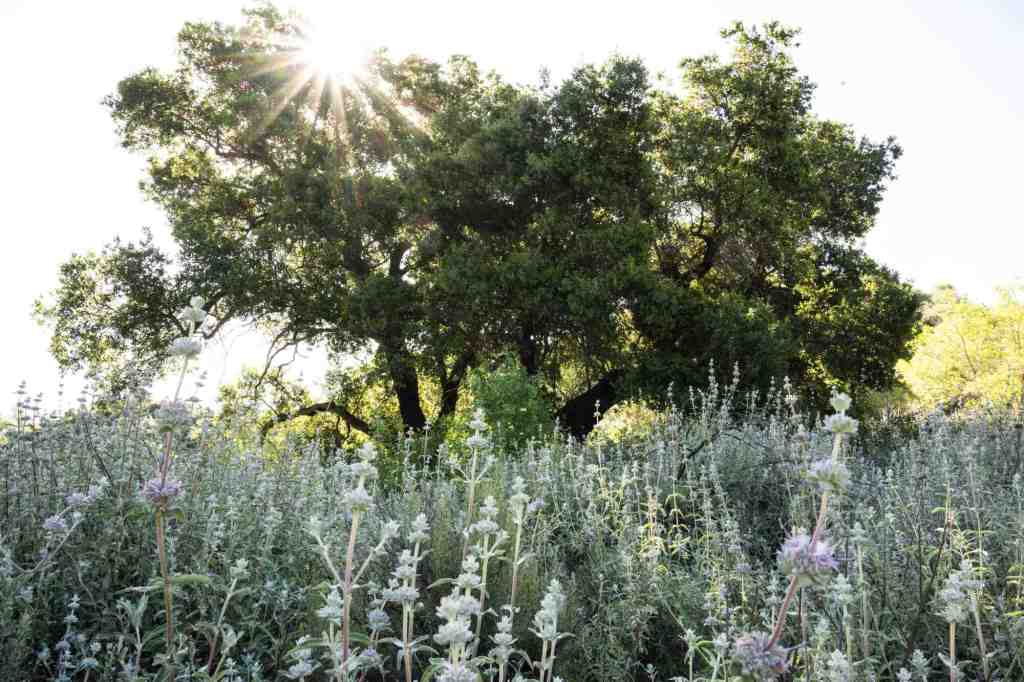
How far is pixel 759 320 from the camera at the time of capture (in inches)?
507

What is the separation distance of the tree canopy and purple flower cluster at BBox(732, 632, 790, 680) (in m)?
11.8

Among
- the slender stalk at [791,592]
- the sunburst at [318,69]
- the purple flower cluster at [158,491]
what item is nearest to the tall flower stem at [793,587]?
the slender stalk at [791,592]

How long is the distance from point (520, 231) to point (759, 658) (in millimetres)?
14281

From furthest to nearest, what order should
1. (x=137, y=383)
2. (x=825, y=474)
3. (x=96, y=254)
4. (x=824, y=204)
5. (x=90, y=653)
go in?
1. (x=96, y=254)
2. (x=824, y=204)
3. (x=137, y=383)
4. (x=90, y=653)
5. (x=825, y=474)

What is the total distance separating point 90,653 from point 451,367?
1392cm

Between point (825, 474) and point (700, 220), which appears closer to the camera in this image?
point (825, 474)

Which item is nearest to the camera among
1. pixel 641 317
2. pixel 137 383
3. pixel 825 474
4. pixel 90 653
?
pixel 825 474

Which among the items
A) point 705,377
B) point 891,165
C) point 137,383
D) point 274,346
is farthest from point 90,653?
point 891,165

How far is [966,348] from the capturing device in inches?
754

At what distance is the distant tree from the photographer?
697 inches

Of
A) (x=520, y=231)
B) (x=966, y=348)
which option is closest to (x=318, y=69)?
(x=520, y=231)

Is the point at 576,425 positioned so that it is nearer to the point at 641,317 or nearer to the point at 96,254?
the point at 641,317

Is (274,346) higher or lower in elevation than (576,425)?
higher

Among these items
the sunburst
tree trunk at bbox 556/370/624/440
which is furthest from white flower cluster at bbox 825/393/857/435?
the sunburst
